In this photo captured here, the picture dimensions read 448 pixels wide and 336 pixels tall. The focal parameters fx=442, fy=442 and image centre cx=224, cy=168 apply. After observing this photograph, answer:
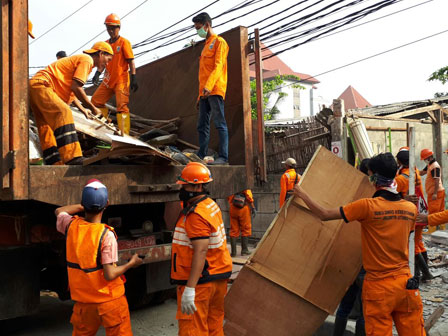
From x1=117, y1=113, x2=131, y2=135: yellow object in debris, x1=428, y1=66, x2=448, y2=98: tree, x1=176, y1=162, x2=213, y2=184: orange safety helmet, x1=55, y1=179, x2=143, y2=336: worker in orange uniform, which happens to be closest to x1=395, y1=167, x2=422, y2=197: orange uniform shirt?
x1=176, y1=162, x2=213, y2=184: orange safety helmet

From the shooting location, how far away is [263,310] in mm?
3139

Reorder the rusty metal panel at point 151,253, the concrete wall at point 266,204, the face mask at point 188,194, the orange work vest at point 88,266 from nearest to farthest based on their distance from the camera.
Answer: the orange work vest at point 88,266 → the face mask at point 188,194 → the rusty metal panel at point 151,253 → the concrete wall at point 266,204

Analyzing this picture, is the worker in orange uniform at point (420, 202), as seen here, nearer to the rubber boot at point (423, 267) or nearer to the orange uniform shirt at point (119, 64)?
the rubber boot at point (423, 267)

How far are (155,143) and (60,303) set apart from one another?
2180mm

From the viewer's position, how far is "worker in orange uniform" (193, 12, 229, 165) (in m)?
4.31

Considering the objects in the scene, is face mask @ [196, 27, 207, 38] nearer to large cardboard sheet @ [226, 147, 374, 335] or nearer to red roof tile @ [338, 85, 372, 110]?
large cardboard sheet @ [226, 147, 374, 335]

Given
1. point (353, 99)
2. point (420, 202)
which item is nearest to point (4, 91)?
point (420, 202)

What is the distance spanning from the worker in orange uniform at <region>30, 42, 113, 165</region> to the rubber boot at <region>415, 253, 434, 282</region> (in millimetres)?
3937

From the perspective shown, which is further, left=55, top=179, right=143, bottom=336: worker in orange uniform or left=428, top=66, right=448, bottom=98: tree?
left=428, top=66, right=448, bottom=98: tree

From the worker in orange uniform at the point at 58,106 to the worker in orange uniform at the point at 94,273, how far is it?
0.78 m

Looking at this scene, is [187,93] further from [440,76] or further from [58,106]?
[440,76]

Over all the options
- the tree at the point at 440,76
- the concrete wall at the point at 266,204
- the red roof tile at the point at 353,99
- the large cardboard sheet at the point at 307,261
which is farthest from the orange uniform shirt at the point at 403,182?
the red roof tile at the point at 353,99

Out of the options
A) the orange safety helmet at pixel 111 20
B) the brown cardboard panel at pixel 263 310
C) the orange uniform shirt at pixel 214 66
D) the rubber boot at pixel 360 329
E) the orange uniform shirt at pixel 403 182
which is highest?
the orange safety helmet at pixel 111 20

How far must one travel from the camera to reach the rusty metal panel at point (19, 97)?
2.73 m
